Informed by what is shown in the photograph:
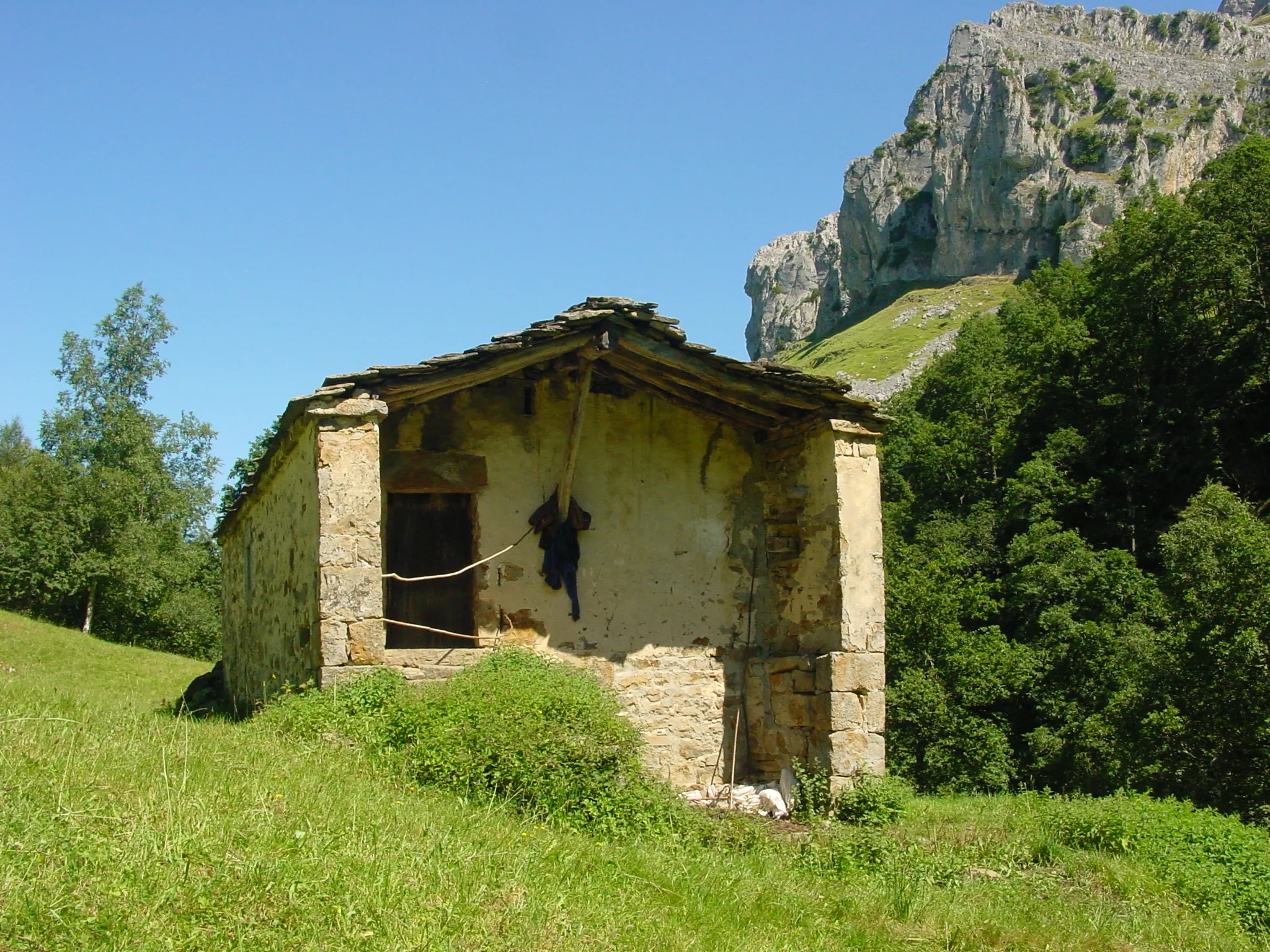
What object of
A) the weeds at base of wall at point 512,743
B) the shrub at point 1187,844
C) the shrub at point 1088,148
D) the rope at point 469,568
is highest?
the shrub at point 1088,148

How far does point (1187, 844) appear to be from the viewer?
865 centimetres

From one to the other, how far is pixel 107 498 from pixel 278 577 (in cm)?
2547

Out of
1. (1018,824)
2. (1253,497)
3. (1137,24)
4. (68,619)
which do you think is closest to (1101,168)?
(1137,24)

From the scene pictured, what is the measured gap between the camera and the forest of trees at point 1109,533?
1945 centimetres

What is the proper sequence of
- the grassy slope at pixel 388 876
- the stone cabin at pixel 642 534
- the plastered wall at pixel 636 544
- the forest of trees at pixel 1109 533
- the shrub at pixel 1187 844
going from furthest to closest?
the forest of trees at pixel 1109 533, the plastered wall at pixel 636 544, the stone cabin at pixel 642 534, the shrub at pixel 1187 844, the grassy slope at pixel 388 876

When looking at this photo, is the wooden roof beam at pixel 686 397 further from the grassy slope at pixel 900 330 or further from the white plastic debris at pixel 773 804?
the grassy slope at pixel 900 330

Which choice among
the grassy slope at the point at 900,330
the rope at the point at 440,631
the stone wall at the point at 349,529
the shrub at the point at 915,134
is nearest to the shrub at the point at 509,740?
the stone wall at the point at 349,529

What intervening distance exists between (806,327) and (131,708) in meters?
120

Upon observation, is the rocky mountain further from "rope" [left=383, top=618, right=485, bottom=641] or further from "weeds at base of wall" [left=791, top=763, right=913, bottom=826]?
"rope" [left=383, top=618, right=485, bottom=641]

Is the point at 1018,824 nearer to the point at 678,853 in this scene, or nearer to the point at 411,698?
the point at 678,853

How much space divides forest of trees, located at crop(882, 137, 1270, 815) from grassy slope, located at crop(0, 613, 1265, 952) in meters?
12.3

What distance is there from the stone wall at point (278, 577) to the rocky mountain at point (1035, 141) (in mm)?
80090

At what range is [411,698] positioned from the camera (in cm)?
825

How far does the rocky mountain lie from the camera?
9012 centimetres
